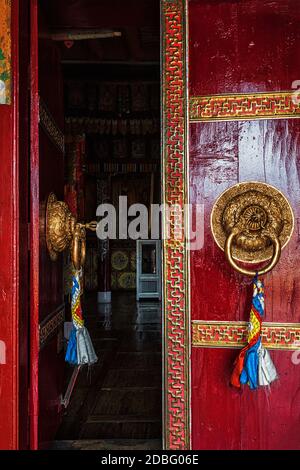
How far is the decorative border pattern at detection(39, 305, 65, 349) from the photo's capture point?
2022 millimetres

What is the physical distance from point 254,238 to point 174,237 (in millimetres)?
335

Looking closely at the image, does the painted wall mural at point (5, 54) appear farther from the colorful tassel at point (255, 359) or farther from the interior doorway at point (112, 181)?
the colorful tassel at point (255, 359)

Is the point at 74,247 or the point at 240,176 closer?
the point at 240,176

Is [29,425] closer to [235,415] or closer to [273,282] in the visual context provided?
[235,415]

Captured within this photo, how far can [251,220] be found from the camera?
183 centimetres

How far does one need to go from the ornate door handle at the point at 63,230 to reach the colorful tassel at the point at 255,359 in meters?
0.82

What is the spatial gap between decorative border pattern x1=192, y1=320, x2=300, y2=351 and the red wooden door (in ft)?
2.25

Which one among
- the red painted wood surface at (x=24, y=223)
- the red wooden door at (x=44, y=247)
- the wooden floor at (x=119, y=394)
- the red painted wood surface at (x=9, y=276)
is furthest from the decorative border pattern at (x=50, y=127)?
the wooden floor at (x=119, y=394)

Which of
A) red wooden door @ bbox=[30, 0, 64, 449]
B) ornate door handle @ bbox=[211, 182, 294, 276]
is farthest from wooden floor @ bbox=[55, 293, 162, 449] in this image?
ornate door handle @ bbox=[211, 182, 294, 276]

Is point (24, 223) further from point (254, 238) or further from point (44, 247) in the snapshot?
point (254, 238)

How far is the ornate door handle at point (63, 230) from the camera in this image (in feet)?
6.56

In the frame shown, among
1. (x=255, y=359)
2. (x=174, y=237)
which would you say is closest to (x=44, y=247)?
(x=174, y=237)

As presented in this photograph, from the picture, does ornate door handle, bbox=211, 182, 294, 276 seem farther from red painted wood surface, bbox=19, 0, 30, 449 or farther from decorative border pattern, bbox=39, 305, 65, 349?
decorative border pattern, bbox=39, 305, 65, 349

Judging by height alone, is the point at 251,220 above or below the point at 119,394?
above
